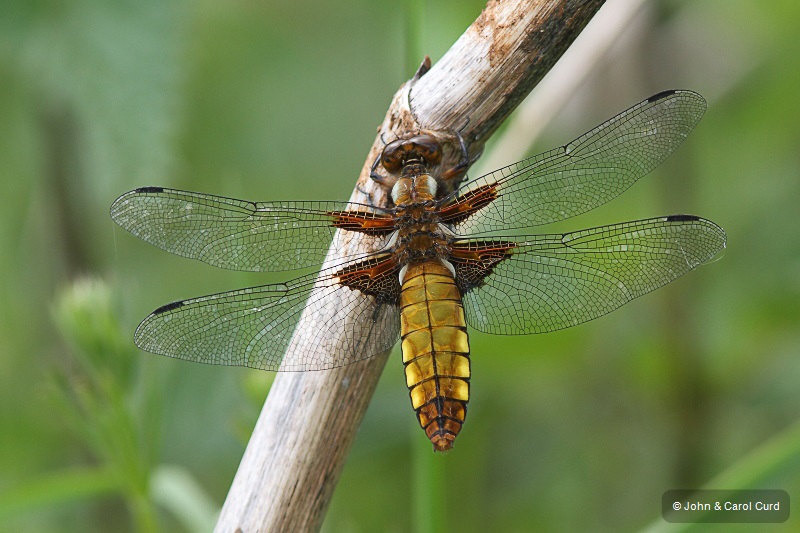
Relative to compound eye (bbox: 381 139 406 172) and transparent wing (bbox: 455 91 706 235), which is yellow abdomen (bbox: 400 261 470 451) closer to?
transparent wing (bbox: 455 91 706 235)

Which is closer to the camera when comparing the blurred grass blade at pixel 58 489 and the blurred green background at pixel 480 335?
the blurred grass blade at pixel 58 489

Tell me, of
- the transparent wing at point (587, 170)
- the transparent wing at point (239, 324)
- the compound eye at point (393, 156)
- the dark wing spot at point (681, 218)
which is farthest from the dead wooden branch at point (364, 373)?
the dark wing spot at point (681, 218)

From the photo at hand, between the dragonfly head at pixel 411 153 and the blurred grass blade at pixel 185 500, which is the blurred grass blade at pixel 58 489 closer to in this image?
the blurred grass blade at pixel 185 500

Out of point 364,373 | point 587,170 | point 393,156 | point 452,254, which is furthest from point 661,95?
point 364,373

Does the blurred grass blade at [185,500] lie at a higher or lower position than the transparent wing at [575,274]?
lower

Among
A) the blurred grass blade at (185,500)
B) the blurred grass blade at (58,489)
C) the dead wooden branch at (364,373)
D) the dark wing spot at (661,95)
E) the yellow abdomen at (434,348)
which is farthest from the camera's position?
the blurred grass blade at (185,500)

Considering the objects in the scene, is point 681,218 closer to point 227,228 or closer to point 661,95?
point 661,95

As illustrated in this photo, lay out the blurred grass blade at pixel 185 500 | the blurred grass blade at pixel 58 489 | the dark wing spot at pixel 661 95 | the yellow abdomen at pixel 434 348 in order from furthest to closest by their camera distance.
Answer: the blurred grass blade at pixel 185 500 → the blurred grass blade at pixel 58 489 → the dark wing spot at pixel 661 95 → the yellow abdomen at pixel 434 348

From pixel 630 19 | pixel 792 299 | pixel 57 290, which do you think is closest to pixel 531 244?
pixel 630 19
